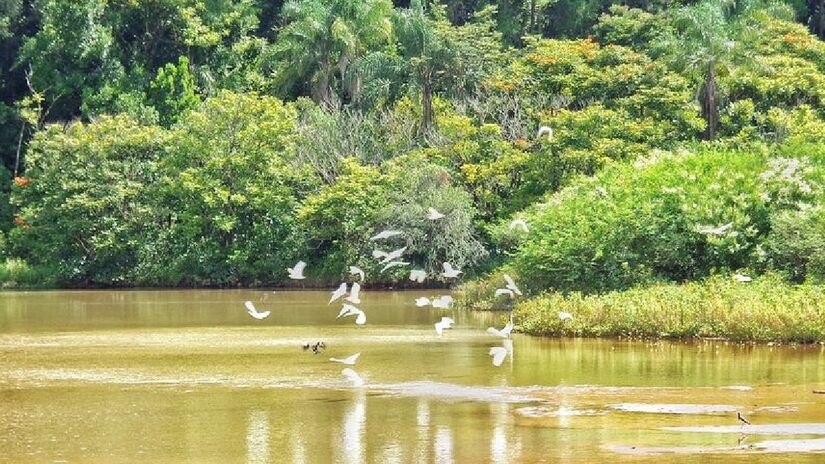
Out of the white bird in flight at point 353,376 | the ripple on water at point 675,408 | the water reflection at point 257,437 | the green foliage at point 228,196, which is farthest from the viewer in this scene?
the green foliage at point 228,196

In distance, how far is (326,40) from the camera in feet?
173

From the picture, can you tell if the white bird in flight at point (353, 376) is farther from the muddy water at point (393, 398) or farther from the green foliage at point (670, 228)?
Answer: the green foliage at point (670, 228)

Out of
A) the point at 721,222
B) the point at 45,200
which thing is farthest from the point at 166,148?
the point at 721,222

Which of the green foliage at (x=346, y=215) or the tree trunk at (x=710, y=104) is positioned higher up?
the tree trunk at (x=710, y=104)

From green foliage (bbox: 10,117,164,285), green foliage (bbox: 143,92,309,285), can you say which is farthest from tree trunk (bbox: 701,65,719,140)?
green foliage (bbox: 10,117,164,285)

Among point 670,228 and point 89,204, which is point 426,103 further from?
point 670,228

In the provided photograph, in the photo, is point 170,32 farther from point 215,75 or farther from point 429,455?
point 429,455

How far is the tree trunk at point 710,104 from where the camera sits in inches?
1837

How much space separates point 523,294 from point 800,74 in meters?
17.7

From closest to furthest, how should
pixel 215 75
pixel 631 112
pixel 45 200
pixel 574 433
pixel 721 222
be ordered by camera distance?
pixel 574 433, pixel 721 222, pixel 631 112, pixel 45 200, pixel 215 75

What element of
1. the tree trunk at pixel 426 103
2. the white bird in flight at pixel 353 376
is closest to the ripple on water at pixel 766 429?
the white bird in flight at pixel 353 376

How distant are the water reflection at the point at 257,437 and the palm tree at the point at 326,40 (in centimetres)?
3373

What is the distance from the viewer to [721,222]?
32.3 meters

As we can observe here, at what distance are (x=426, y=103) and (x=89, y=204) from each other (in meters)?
12.1
